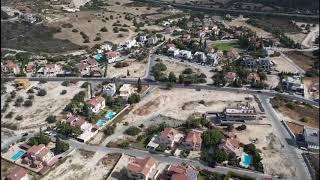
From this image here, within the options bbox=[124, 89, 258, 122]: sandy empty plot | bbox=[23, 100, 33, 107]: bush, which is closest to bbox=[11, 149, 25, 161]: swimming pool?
bbox=[23, 100, 33, 107]: bush

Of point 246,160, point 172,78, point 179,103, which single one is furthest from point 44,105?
point 246,160

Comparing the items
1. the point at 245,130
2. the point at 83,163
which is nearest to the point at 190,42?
the point at 245,130

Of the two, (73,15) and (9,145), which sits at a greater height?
(73,15)

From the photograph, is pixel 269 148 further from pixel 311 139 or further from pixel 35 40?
pixel 35 40

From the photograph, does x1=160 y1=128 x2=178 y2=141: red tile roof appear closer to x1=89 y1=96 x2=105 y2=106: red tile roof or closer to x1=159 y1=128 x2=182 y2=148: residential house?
x1=159 y1=128 x2=182 y2=148: residential house

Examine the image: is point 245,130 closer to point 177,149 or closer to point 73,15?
point 177,149

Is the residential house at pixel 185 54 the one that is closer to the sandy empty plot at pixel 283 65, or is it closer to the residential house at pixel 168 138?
the sandy empty plot at pixel 283 65

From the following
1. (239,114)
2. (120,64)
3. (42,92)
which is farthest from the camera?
(120,64)
